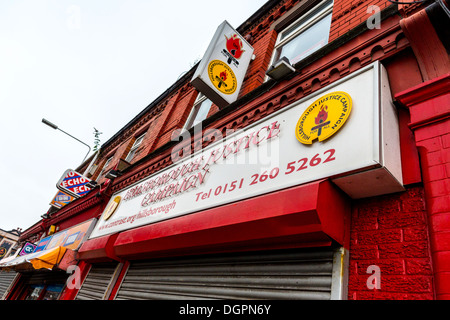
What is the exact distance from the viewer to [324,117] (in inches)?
107

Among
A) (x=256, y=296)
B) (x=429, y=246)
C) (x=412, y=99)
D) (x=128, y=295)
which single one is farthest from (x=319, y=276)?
(x=128, y=295)

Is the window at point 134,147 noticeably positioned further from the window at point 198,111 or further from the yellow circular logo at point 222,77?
the yellow circular logo at point 222,77

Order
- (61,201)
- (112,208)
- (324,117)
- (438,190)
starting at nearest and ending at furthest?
(438,190) → (324,117) → (112,208) → (61,201)

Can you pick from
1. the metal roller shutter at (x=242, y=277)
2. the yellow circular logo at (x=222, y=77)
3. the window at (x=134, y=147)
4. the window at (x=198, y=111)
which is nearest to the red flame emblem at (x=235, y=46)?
the yellow circular logo at (x=222, y=77)

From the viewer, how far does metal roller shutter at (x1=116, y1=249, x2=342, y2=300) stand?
2256 mm

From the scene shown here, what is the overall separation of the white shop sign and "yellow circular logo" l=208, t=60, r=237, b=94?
1453 mm

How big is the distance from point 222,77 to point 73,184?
24.7 ft

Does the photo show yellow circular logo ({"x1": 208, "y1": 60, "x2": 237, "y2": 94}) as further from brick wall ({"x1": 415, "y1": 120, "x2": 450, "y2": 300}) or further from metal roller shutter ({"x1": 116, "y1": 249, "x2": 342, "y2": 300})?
brick wall ({"x1": 415, "y1": 120, "x2": 450, "y2": 300})

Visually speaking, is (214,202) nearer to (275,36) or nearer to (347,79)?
(347,79)

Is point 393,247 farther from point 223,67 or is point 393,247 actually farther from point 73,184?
point 73,184

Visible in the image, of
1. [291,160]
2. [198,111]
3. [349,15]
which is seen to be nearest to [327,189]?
[291,160]

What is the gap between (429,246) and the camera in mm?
1762

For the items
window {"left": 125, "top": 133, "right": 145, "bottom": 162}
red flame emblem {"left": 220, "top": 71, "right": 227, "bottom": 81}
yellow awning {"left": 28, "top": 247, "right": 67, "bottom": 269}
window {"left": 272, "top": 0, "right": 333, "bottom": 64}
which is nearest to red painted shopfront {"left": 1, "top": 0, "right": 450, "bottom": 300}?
window {"left": 272, "top": 0, "right": 333, "bottom": 64}

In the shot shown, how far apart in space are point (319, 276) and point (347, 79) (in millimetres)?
2141
